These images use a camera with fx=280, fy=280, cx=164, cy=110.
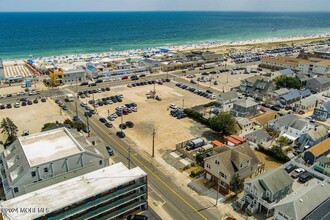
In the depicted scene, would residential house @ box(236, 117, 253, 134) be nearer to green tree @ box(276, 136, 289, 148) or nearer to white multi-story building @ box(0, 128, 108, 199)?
green tree @ box(276, 136, 289, 148)

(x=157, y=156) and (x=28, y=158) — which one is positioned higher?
(x=28, y=158)

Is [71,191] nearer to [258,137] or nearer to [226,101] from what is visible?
[258,137]

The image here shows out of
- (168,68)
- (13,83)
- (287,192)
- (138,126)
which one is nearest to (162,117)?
(138,126)

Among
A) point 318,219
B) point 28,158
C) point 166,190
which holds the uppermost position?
point 28,158

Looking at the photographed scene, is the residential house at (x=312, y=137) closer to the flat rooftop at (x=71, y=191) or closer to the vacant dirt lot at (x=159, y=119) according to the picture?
the vacant dirt lot at (x=159, y=119)

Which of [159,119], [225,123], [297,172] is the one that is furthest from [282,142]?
[159,119]

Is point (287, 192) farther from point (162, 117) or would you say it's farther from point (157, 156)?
point (162, 117)

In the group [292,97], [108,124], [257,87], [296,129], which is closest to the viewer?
[296,129]
